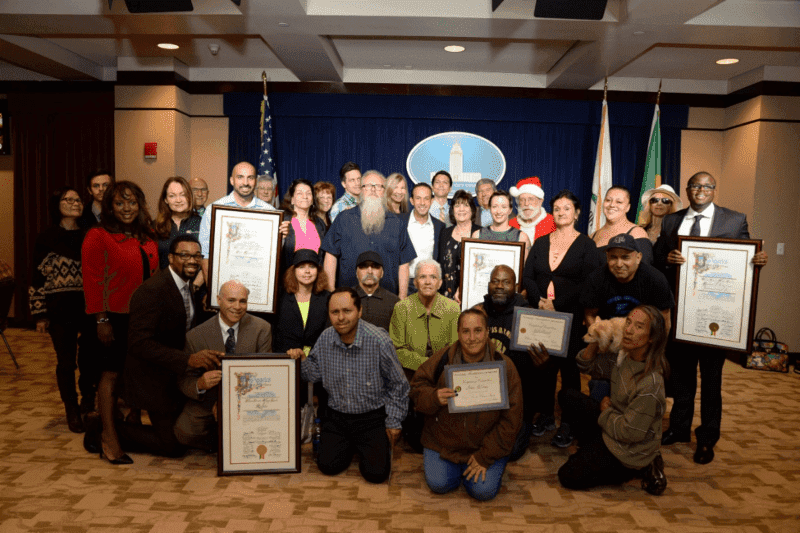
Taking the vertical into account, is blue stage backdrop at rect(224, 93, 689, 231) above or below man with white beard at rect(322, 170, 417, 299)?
above

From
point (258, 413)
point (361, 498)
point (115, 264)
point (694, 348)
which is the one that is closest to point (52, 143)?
point (115, 264)

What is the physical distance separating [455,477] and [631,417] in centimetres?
100

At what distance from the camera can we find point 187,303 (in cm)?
339

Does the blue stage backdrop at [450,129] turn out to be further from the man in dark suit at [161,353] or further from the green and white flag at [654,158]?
the man in dark suit at [161,353]

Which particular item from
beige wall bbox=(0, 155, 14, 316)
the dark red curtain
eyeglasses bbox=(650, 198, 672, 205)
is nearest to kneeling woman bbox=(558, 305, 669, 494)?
eyeglasses bbox=(650, 198, 672, 205)

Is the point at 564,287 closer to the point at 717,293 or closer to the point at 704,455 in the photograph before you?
the point at 717,293

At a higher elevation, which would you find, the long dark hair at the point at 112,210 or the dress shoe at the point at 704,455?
the long dark hair at the point at 112,210

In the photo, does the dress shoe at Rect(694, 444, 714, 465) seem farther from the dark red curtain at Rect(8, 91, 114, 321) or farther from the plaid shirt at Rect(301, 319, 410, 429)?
the dark red curtain at Rect(8, 91, 114, 321)

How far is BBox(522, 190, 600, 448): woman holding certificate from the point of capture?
3.66 metres

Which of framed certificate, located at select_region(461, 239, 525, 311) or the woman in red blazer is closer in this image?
the woman in red blazer

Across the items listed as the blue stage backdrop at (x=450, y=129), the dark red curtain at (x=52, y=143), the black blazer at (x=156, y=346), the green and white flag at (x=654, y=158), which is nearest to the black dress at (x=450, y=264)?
the black blazer at (x=156, y=346)

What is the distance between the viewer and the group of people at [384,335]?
2.98m

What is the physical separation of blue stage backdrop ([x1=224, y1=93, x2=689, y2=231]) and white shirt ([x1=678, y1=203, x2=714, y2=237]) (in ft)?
11.0

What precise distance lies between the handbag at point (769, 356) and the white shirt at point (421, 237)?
4.01 metres
